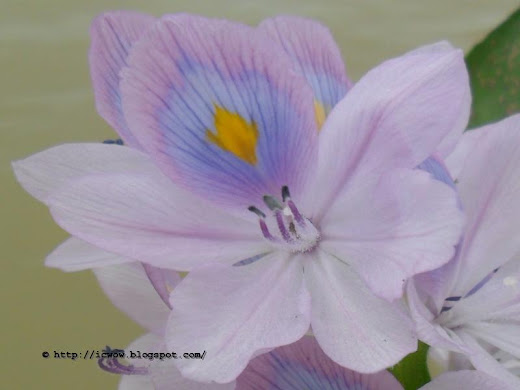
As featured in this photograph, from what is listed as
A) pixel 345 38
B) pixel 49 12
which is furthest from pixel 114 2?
pixel 345 38

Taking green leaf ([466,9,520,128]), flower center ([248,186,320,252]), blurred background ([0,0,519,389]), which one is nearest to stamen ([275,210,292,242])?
flower center ([248,186,320,252])

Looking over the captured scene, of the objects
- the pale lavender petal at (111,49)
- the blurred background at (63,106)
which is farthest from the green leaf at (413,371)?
the blurred background at (63,106)

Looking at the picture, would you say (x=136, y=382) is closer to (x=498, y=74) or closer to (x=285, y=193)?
(x=285, y=193)

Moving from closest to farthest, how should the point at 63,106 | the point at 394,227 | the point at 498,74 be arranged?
the point at 394,227, the point at 498,74, the point at 63,106

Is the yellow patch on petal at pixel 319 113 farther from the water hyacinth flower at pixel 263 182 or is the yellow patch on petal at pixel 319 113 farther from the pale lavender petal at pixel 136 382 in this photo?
the pale lavender petal at pixel 136 382

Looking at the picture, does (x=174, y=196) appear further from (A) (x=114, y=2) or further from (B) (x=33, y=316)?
(A) (x=114, y=2)

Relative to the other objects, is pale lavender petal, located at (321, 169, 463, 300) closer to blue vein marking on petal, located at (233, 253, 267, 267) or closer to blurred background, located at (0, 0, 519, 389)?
blue vein marking on petal, located at (233, 253, 267, 267)

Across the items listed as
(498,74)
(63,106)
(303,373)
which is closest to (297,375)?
(303,373)
